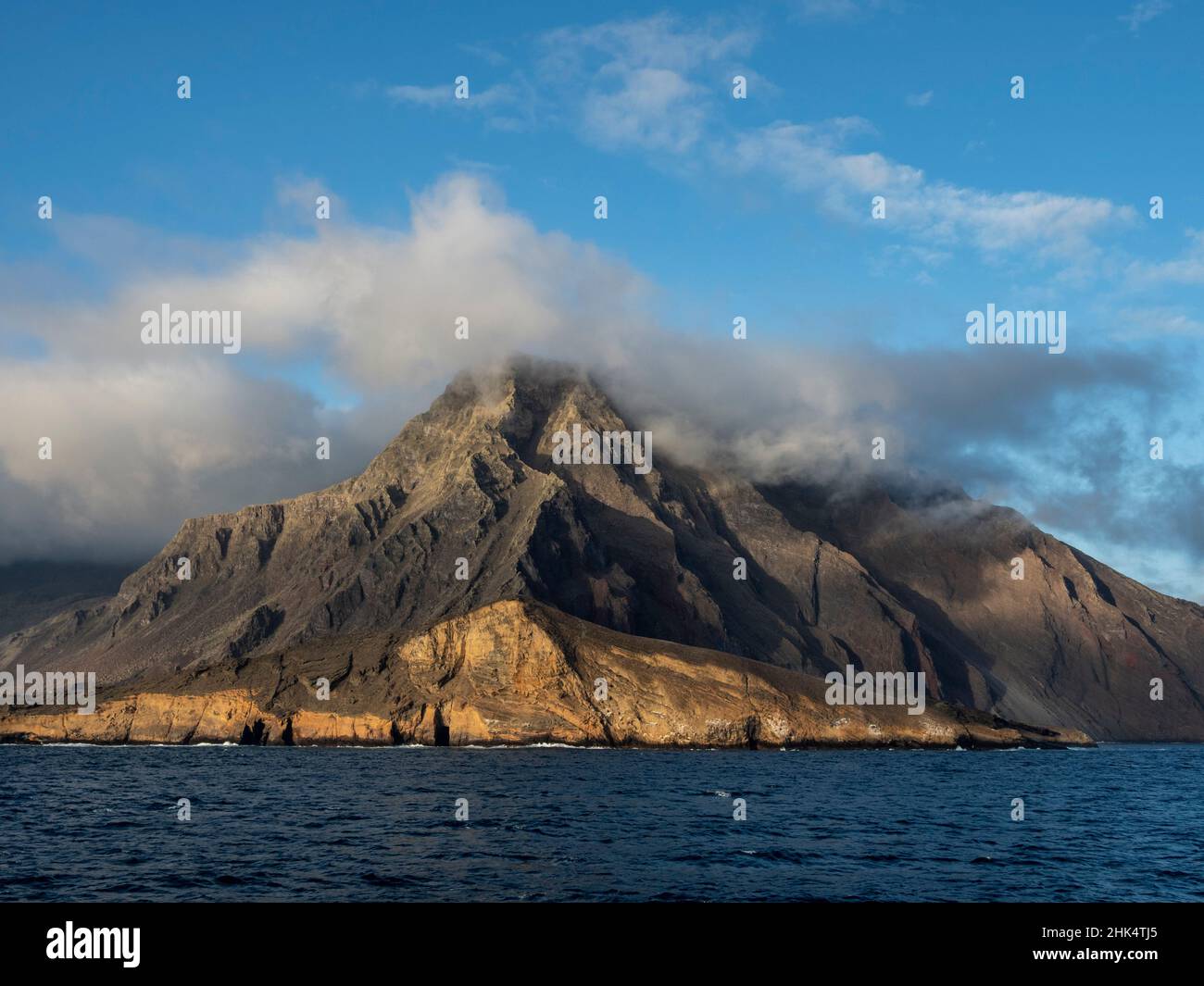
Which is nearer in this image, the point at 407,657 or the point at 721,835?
the point at 721,835

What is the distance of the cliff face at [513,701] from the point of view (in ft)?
562

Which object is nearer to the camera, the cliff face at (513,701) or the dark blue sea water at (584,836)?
the dark blue sea water at (584,836)

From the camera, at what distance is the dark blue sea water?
4241cm

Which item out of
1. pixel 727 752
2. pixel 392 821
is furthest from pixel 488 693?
pixel 392 821

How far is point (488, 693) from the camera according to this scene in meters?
174

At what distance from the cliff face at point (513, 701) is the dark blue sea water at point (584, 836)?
5843 cm

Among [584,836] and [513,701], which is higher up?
[584,836]

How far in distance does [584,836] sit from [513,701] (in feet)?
384

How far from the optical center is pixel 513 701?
172 meters

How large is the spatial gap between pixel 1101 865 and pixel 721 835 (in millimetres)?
18862

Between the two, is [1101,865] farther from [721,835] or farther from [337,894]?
[337,894]

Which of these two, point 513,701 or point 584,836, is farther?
point 513,701
